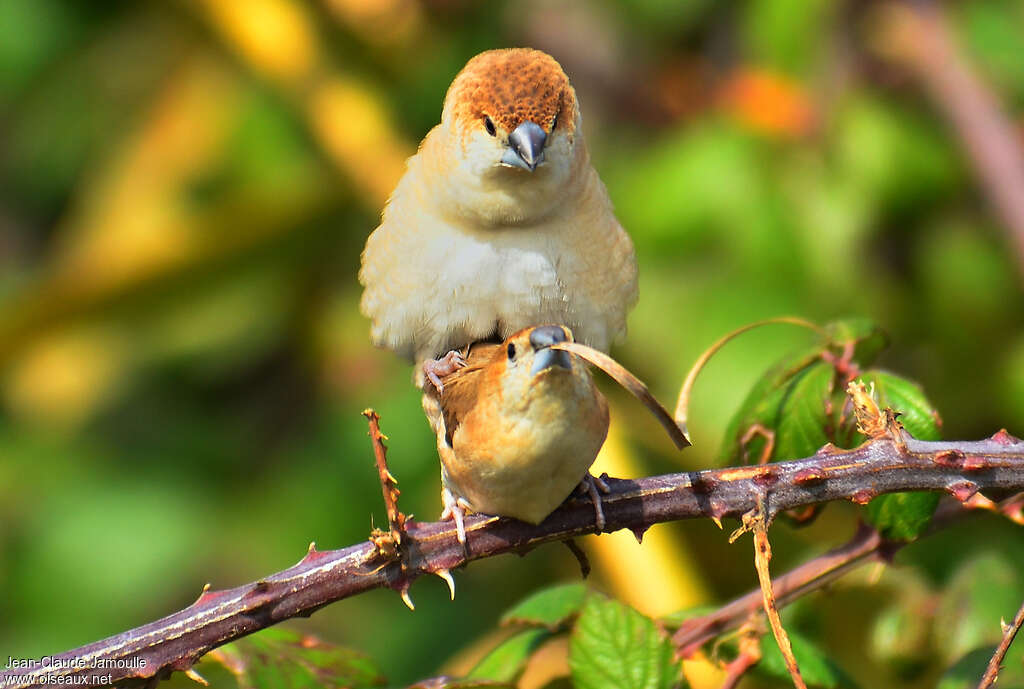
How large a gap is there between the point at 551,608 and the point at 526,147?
77 centimetres

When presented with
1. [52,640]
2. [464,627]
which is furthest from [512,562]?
[52,640]

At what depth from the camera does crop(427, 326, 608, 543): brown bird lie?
5.46 ft

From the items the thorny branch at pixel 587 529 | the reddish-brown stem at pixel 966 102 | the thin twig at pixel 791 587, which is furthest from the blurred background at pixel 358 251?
the thorny branch at pixel 587 529

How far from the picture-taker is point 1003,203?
12.5 ft

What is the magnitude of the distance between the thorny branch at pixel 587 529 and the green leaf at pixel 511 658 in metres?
0.37

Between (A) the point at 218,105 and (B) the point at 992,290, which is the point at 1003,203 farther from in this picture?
(A) the point at 218,105

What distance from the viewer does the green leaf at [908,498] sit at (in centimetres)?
190

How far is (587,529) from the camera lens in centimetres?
177

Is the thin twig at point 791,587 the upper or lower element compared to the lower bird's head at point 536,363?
lower

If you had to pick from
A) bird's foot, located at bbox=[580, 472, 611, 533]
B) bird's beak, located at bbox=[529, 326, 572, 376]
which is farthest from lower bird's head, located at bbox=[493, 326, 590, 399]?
bird's foot, located at bbox=[580, 472, 611, 533]

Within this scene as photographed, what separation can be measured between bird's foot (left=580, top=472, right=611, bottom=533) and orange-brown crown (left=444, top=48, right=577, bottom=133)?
0.63 metres

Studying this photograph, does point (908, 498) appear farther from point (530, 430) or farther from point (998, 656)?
point (530, 430)

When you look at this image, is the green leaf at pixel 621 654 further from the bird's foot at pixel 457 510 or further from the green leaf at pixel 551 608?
the bird's foot at pixel 457 510

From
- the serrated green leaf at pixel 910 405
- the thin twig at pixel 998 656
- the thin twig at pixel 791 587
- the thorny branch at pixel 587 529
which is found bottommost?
the thin twig at pixel 998 656
